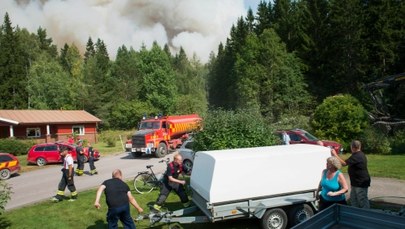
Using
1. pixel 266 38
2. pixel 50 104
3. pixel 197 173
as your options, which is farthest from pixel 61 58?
pixel 197 173

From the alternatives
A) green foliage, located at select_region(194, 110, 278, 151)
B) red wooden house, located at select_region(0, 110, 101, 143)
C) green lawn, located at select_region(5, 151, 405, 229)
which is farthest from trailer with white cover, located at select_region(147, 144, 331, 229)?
red wooden house, located at select_region(0, 110, 101, 143)

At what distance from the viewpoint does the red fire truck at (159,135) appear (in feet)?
85.5

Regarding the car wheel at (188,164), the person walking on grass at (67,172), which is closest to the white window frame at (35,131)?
the car wheel at (188,164)

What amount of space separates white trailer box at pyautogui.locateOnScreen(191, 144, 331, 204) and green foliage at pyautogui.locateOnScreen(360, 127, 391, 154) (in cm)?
1742

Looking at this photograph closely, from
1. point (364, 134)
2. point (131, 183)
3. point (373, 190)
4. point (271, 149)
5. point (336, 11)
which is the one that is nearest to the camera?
point (271, 149)

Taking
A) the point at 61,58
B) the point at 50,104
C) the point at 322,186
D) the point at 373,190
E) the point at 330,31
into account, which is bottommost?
the point at 373,190

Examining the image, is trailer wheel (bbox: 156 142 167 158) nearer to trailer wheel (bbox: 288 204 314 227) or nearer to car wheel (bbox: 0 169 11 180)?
car wheel (bbox: 0 169 11 180)

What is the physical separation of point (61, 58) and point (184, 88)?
1177 inches

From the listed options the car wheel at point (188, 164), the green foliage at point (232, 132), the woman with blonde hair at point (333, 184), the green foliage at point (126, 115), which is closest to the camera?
the woman with blonde hair at point (333, 184)

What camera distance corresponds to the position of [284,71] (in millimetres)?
45906

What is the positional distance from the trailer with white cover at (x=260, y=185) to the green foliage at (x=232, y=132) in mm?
4008

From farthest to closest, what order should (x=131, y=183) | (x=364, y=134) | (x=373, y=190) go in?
(x=364, y=134) → (x=131, y=183) → (x=373, y=190)

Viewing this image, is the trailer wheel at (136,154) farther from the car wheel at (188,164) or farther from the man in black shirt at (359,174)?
the man in black shirt at (359,174)

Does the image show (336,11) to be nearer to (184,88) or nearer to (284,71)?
(284,71)
